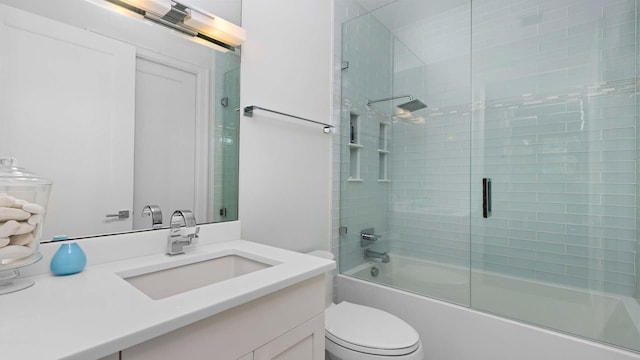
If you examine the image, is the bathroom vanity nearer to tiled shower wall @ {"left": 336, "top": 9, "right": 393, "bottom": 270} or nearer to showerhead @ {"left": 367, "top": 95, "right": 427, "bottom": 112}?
tiled shower wall @ {"left": 336, "top": 9, "right": 393, "bottom": 270}

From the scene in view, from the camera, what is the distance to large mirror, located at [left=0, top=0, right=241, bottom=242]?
2.75ft

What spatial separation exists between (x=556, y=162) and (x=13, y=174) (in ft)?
8.41

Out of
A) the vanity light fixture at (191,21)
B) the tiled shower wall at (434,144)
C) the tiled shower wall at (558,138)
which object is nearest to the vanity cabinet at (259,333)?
the vanity light fixture at (191,21)

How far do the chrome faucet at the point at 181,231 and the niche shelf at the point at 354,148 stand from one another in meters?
1.22

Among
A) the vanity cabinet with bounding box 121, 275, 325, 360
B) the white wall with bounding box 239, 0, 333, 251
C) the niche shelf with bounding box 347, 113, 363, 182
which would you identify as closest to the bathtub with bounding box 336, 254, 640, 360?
the white wall with bounding box 239, 0, 333, 251

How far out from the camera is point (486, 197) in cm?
195

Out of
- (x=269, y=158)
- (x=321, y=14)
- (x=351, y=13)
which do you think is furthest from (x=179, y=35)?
(x=351, y=13)

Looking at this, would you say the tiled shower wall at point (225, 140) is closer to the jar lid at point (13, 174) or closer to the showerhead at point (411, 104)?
the jar lid at point (13, 174)

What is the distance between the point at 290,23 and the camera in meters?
1.66

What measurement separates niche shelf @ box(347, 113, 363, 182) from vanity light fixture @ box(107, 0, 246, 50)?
1.02 meters

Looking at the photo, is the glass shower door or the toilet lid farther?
the glass shower door

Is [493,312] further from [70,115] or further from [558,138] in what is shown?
[70,115]

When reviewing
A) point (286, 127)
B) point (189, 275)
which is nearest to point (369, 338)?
point (189, 275)

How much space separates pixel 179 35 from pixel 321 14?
3.47 ft
